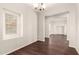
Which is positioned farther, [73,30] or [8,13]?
[73,30]

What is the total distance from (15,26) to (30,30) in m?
0.78

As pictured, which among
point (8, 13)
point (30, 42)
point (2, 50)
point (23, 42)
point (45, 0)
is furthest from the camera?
point (30, 42)

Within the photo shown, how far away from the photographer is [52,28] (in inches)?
241

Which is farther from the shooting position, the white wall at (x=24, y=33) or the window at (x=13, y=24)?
the window at (x=13, y=24)

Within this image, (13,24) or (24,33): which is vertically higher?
(13,24)

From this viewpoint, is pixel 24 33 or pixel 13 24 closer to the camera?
pixel 13 24

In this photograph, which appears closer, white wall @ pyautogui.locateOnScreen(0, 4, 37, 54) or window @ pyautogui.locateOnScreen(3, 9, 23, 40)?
white wall @ pyautogui.locateOnScreen(0, 4, 37, 54)

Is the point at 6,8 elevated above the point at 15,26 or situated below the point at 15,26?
above

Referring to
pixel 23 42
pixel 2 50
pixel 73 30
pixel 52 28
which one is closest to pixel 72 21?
pixel 73 30

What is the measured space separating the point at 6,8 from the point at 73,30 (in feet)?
8.09

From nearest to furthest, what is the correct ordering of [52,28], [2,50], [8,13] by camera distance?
[2,50] < [8,13] < [52,28]
